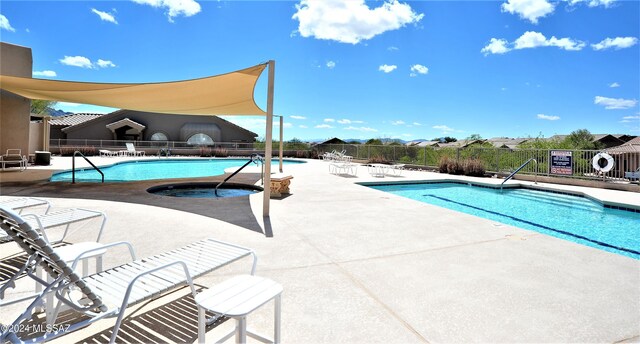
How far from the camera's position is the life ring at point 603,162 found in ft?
33.6

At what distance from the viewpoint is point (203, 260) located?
2.42 m

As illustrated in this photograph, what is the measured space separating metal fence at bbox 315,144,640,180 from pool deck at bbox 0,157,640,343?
876 cm

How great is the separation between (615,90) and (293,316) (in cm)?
7252

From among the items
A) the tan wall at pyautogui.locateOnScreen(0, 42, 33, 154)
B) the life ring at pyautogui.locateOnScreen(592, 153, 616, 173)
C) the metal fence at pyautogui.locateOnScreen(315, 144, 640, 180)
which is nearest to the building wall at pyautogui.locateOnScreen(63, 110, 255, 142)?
the metal fence at pyautogui.locateOnScreen(315, 144, 640, 180)

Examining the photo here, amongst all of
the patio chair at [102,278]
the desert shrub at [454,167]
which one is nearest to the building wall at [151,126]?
the desert shrub at [454,167]

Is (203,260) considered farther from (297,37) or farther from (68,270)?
(297,37)

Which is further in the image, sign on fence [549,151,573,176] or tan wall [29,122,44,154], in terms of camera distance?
tan wall [29,122,44,154]

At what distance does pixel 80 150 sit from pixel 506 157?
1004 inches

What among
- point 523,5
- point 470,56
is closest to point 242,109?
point 523,5

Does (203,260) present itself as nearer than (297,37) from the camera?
Yes

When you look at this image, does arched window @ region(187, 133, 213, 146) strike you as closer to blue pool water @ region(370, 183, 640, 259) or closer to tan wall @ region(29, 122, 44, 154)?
tan wall @ region(29, 122, 44, 154)

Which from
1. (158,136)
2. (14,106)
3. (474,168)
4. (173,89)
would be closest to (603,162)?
(474,168)

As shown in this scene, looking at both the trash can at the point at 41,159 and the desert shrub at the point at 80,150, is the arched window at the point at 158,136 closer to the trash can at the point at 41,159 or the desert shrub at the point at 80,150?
the desert shrub at the point at 80,150

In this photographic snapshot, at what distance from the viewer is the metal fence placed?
10.6m
